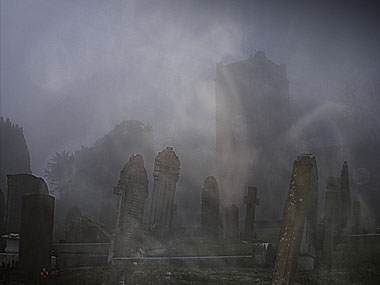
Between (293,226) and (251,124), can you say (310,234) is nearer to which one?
(293,226)

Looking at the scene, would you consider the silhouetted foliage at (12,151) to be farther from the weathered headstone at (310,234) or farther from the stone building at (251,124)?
the weathered headstone at (310,234)

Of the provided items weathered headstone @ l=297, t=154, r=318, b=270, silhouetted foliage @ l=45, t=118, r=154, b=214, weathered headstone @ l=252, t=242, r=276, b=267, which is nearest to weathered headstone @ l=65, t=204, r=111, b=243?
weathered headstone @ l=252, t=242, r=276, b=267

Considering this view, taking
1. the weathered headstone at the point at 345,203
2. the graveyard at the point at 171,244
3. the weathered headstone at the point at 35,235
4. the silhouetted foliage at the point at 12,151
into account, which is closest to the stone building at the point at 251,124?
the weathered headstone at the point at 345,203

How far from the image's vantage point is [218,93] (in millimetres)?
40188

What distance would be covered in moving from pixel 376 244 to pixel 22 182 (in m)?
13.6

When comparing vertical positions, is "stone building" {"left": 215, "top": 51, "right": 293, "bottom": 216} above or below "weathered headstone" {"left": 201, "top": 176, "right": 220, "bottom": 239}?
above

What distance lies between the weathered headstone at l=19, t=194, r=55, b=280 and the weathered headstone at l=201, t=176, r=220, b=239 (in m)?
7.77

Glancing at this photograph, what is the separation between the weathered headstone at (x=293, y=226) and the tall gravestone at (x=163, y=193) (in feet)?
24.7

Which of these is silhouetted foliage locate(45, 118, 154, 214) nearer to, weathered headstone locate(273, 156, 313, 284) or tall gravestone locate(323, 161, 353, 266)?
tall gravestone locate(323, 161, 353, 266)

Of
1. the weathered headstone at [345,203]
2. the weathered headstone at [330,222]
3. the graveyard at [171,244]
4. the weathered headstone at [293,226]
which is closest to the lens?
the weathered headstone at [293,226]

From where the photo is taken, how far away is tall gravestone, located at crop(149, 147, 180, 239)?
11.9 meters

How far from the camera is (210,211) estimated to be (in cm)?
1389

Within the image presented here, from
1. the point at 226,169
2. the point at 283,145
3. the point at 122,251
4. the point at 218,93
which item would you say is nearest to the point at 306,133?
the point at 283,145

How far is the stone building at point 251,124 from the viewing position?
34438 mm
